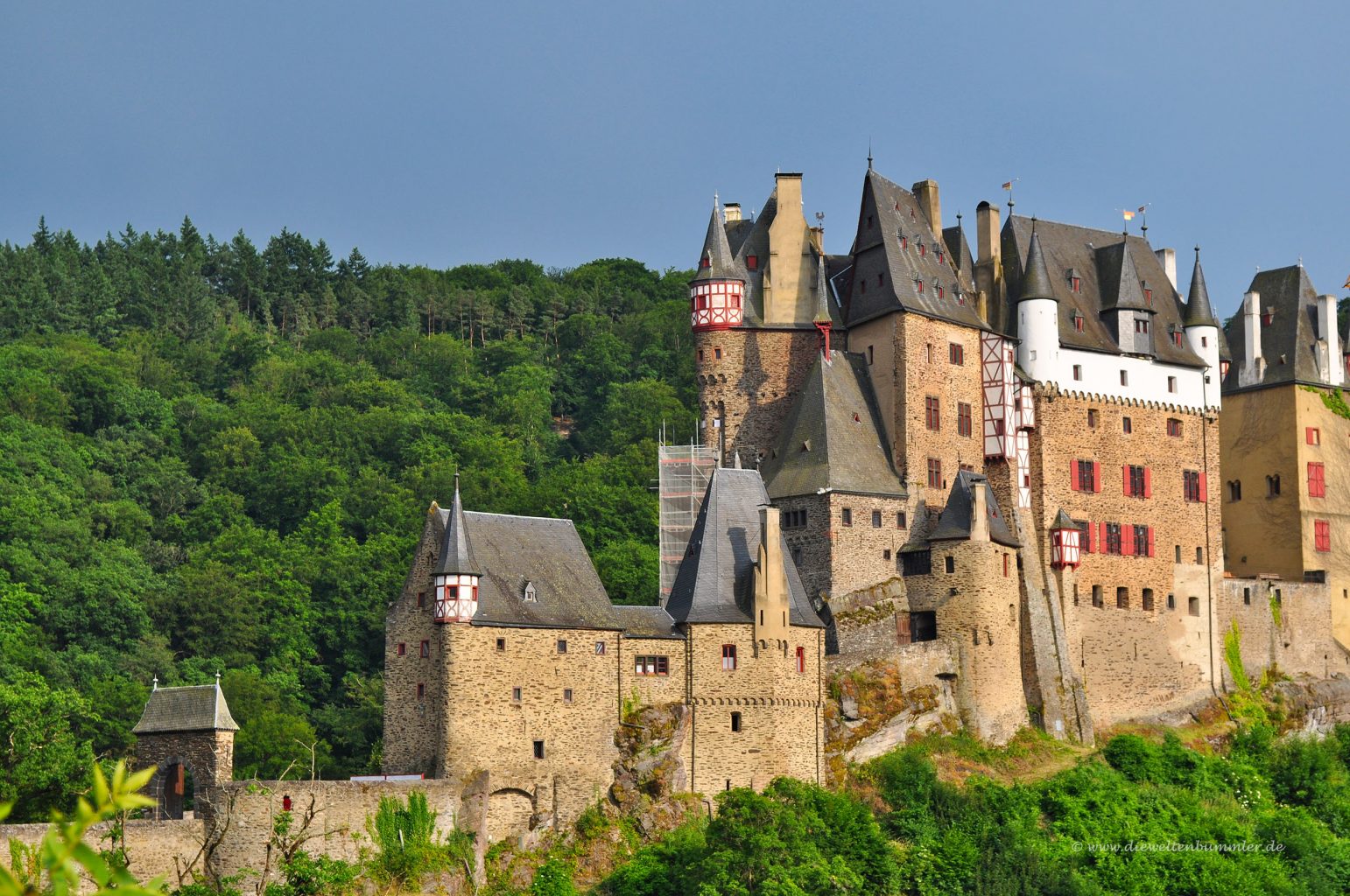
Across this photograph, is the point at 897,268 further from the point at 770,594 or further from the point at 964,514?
the point at 770,594

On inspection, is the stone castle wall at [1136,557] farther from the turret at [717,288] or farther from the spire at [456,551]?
the spire at [456,551]

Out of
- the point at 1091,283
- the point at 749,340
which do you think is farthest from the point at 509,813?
the point at 1091,283

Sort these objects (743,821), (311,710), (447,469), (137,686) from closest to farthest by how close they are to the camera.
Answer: (743,821) → (137,686) → (311,710) → (447,469)

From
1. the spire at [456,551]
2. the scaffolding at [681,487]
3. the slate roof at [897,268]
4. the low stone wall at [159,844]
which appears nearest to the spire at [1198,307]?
the slate roof at [897,268]

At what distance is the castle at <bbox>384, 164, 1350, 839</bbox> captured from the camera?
42.3 metres

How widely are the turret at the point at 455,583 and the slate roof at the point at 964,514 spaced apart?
47.3 feet

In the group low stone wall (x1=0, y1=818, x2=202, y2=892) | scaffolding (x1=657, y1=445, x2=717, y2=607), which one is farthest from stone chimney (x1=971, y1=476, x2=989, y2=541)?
low stone wall (x1=0, y1=818, x2=202, y2=892)

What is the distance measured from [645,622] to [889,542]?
885cm

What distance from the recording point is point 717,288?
53156 millimetres

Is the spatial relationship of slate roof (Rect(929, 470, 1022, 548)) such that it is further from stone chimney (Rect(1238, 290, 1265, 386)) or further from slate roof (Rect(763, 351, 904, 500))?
stone chimney (Rect(1238, 290, 1265, 386))

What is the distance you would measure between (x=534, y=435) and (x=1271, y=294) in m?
37.4

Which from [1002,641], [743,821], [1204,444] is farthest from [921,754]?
[1204,444]

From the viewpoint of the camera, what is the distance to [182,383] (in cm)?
9038

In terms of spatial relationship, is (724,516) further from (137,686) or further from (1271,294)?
(1271,294)
